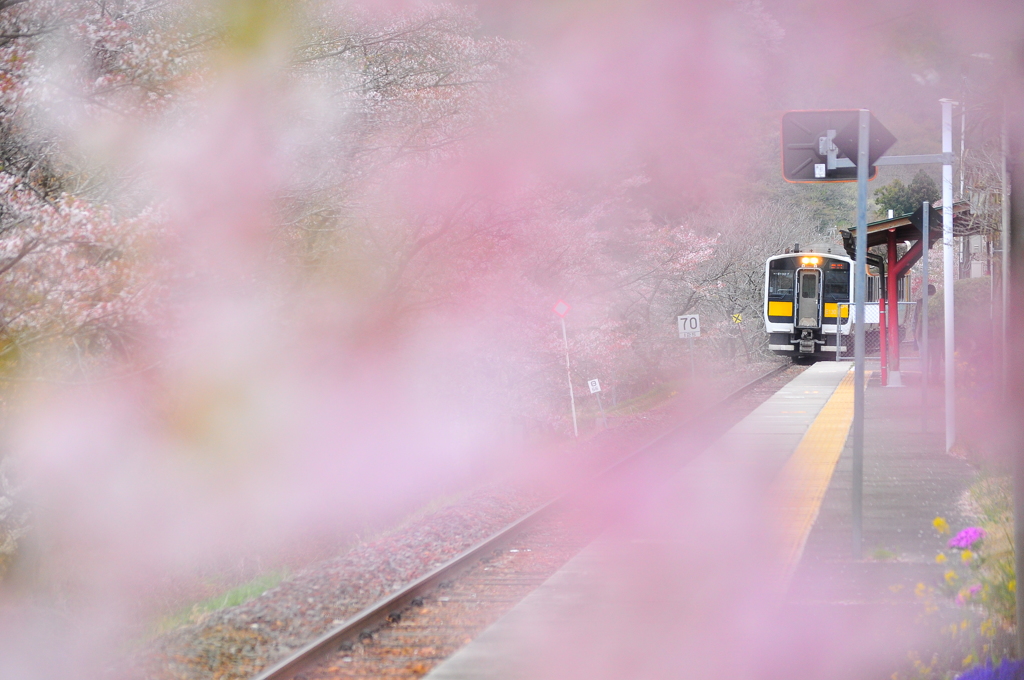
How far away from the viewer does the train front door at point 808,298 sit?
1220 inches

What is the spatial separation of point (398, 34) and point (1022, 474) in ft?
33.6

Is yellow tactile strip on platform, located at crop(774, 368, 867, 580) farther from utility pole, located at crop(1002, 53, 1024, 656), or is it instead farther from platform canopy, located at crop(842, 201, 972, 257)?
utility pole, located at crop(1002, 53, 1024, 656)

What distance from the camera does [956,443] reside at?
12.9m

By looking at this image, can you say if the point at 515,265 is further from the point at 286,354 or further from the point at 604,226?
the point at 604,226

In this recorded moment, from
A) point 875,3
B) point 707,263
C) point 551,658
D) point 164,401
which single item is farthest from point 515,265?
point 707,263

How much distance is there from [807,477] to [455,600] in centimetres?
514

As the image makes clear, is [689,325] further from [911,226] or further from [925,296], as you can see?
[925,296]

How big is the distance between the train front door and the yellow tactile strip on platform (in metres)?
12.8

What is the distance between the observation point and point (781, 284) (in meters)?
31.1

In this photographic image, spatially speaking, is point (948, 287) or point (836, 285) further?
point (836, 285)

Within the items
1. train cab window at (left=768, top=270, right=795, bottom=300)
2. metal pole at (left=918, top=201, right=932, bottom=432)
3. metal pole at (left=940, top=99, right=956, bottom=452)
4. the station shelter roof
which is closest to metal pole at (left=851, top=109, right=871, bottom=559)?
metal pole at (left=940, top=99, right=956, bottom=452)

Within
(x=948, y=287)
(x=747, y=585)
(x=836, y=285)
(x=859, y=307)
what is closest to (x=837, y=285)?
(x=836, y=285)

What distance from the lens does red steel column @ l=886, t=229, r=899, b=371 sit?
2078 centimetres

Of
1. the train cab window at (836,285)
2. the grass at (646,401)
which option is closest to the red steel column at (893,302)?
the grass at (646,401)
